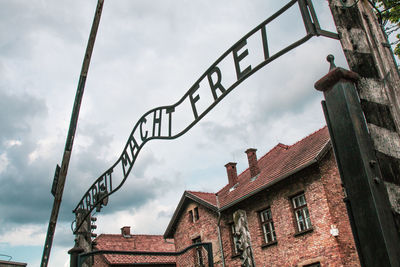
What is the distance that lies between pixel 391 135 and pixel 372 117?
134 mm

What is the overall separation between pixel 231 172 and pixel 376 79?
62.7ft

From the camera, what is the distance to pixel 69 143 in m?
5.48

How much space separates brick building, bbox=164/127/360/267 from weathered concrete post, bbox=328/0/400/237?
1178 centimetres

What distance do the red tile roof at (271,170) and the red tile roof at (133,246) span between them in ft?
14.2

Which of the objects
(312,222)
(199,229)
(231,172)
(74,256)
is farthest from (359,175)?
(231,172)

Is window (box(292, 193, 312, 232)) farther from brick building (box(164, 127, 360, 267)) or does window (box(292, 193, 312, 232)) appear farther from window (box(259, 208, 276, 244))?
window (box(259, 208, 276, 244))

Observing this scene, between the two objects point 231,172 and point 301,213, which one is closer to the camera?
point 301,213

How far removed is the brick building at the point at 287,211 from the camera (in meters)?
13.0

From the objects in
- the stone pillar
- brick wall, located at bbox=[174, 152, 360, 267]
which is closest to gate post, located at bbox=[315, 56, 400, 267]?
the stone pillar

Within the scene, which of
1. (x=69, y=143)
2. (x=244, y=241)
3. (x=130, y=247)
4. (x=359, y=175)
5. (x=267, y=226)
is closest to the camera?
(x=359, y=175)

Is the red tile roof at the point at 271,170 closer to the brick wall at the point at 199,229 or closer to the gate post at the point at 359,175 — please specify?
the brick wall at the point at 199,229

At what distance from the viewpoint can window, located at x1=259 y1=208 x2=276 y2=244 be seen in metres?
15.5

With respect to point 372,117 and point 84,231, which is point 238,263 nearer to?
point 84,231

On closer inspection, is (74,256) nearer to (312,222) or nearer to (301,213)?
(312,222)
